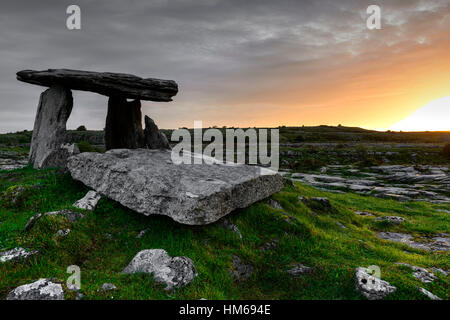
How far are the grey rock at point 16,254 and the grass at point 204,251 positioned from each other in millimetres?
208

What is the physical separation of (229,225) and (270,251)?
182 centimetres

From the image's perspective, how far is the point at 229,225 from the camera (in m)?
10.5

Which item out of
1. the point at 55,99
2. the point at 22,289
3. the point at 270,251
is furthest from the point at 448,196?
the point at 55,99

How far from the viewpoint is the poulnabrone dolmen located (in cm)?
988

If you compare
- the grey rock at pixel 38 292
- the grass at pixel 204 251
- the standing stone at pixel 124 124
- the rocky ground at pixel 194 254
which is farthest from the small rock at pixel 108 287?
the standing stone at pixel 124 124

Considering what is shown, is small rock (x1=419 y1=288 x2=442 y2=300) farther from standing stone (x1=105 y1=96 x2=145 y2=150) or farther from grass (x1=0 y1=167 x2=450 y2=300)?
Result: standing stone (x1=105 y1=96 x2=145 y2=150)

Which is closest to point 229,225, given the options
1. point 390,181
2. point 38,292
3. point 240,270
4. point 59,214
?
point 240,270

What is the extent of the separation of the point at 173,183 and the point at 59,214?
410cm

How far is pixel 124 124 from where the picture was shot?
21141 millimetres

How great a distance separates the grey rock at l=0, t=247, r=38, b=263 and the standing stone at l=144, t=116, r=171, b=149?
12.4m

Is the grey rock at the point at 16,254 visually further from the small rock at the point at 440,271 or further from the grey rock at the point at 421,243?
the grey rock at the point at 421,243

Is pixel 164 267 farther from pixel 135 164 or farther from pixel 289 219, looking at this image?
pixel 289 219

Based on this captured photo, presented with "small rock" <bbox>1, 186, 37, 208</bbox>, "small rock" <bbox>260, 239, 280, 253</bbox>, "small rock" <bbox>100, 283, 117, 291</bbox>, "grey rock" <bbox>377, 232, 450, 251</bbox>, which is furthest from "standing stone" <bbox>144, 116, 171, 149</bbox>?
"grey rock" <bbox>377, 232, 450, 251</bbox>

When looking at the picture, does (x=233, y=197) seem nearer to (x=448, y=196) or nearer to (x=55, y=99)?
→ (x=55, y=99)
